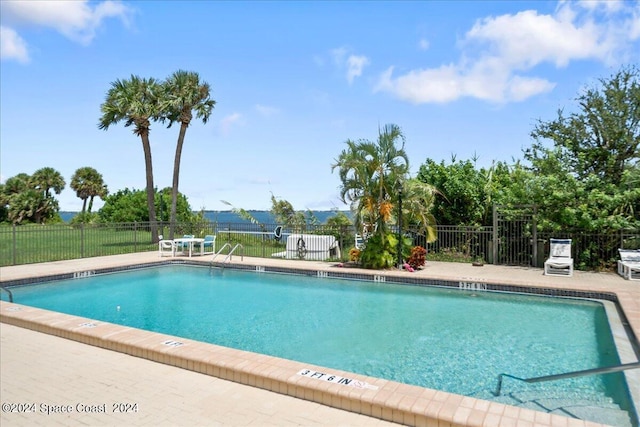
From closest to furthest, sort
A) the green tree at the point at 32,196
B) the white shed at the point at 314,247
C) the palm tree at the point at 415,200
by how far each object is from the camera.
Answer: the palm tree at the point at 415,200 < the white shed at the point at 314,247 < the green tree at the point at 32,196

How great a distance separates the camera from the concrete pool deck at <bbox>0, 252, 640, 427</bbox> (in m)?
3.58

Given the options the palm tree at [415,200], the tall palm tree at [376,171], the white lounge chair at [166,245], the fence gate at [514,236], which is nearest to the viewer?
the tall palm tree at [376,171]

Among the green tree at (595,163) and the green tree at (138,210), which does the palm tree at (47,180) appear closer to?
the green tree at (138,210)

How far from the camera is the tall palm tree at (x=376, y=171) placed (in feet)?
40.1

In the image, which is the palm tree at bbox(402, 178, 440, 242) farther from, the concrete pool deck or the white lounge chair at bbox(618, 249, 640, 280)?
the concrete pool deck

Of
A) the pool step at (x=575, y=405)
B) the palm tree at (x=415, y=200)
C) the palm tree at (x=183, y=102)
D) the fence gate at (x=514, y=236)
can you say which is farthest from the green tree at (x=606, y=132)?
the palm tree at (x=183, y=102)

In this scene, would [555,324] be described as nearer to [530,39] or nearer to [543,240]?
[543,240]

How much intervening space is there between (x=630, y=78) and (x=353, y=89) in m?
8.09

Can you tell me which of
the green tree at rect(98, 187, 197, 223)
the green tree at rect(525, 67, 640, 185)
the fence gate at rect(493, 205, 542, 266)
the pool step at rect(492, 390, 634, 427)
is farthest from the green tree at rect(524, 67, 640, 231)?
the green tree at rect(98, 187, 197, 223)

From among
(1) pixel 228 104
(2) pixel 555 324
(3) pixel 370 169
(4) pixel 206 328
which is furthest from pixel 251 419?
(1) pixel 228 104

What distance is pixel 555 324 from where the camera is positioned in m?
7.67

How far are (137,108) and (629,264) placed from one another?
18646 millimetres

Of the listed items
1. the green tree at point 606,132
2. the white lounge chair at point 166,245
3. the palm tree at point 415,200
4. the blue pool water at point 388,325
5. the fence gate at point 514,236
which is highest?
the green tree at point 606,132

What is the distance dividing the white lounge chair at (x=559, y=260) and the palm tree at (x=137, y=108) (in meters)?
15.2
